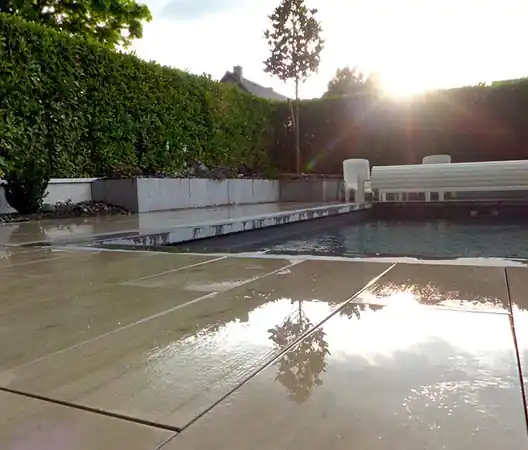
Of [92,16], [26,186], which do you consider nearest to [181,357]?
[26,186]

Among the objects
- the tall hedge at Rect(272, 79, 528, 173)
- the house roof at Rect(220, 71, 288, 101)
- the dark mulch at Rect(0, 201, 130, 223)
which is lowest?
the dark mulch at Rect(0, 201, 130, 223)

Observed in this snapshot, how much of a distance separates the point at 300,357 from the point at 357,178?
810 centimetres

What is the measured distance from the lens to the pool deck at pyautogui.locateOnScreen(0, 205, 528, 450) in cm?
79

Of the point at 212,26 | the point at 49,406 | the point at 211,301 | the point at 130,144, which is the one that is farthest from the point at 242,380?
the point at 212,26

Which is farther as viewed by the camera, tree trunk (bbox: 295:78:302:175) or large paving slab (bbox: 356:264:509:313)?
tree trunk (bbox: 295:78:302:175)

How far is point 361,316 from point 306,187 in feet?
29.9

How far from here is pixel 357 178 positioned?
896 cm

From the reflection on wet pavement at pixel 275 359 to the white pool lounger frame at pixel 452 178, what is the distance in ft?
18.7

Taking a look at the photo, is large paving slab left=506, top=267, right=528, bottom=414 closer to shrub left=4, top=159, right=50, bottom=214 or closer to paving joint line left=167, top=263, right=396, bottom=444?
paving joint line left=167, top=263, right=396, bottom=444

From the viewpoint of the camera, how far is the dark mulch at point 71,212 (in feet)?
19.3

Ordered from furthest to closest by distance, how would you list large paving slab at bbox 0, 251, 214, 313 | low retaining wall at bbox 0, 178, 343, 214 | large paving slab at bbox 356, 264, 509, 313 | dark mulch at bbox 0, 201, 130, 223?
low retaining wall at bbox 0, 178, 343, 214 → dark mulch at bbox 0, 201, 130, 223 → large paving slab at bbox 0, 251, 214, 313 → large paving slab at bbox 356, 264, 509, 313

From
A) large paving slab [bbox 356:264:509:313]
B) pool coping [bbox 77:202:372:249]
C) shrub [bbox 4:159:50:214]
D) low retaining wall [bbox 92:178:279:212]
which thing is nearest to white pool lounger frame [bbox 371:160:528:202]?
pool coping [bbox 77:202:372:249]

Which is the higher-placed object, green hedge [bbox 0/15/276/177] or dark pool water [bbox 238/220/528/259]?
green hedge [bbox 0/15/276/177]

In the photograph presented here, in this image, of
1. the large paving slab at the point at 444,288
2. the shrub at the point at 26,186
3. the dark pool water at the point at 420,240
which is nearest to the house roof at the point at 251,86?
the shrub at the point at 26,186
